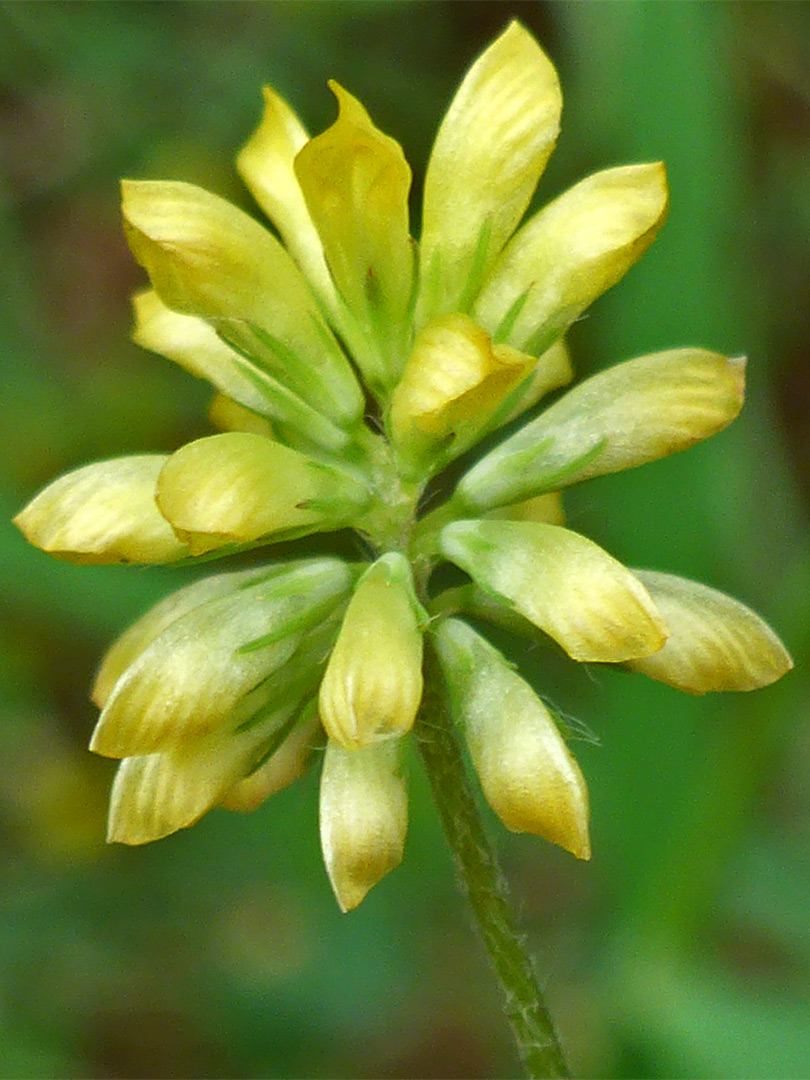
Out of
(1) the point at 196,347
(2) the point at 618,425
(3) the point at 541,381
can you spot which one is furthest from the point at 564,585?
(1) the point at 196,347

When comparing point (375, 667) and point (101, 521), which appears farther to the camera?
point (101, 521)

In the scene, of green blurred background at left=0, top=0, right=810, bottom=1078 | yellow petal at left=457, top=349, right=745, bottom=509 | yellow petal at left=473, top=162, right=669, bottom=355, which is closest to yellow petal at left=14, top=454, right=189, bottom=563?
yellow petal at left=457, top=349, right=745, bottom=509

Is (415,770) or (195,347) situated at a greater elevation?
(195,347)

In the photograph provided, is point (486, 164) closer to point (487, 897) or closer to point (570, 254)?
point (570, 254)

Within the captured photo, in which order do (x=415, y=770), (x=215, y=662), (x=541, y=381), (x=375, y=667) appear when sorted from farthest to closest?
(x=415, y=770) < (x=541, y=381) < (x=215, y=662) < (x=375, y=667)

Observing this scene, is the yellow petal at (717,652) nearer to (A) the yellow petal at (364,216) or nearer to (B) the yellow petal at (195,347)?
(A) the yellow petal at (364,216)

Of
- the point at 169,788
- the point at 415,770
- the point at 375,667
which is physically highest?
the point at 375,667
